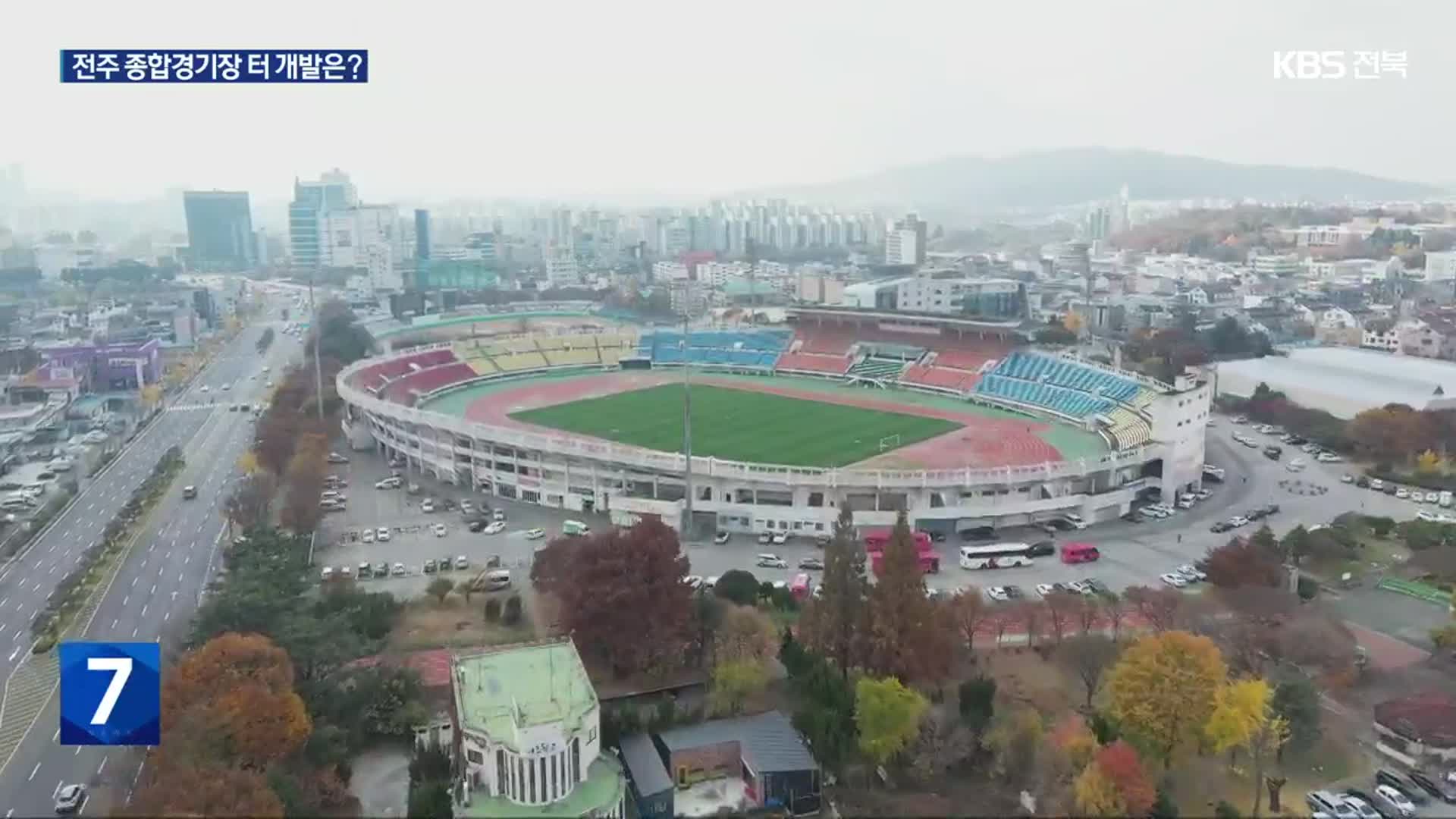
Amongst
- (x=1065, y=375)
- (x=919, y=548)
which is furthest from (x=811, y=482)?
(x=1065, y=375)

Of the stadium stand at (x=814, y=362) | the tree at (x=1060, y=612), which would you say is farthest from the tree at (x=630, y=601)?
the stadium stand at (x=814, y=362)

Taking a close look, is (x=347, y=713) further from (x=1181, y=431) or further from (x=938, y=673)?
(x=1181, y=431)

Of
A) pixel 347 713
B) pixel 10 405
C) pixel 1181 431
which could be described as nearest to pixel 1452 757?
pixel 1181 431

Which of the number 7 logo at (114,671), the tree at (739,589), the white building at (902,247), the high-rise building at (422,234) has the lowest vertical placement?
the tree at (739,589)

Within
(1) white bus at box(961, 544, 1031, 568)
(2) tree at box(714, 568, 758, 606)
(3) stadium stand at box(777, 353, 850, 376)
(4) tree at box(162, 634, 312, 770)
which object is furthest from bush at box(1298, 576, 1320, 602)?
(3) stadium stand at box(777, 353, 850, 376)

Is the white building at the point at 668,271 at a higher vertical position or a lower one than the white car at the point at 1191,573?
higher

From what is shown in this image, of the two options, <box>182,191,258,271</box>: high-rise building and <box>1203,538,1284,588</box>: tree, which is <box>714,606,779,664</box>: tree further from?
<box>182,191,258,271</box>: high-rise building
